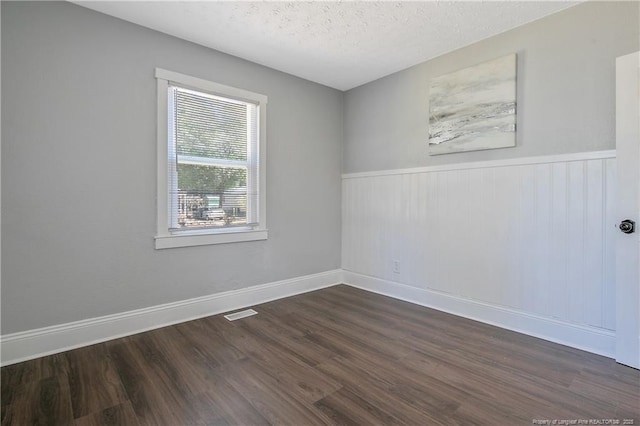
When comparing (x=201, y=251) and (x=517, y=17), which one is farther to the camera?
(x=201, y=251)

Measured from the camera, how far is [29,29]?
2096 mm

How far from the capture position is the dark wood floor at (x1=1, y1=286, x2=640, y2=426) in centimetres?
156

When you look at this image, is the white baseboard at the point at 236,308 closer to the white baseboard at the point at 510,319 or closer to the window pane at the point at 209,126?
the white baseboard at the point at 510,319

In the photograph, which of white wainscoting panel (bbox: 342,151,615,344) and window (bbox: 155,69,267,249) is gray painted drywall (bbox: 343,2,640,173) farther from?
window (bbox: 155,69,267,249)

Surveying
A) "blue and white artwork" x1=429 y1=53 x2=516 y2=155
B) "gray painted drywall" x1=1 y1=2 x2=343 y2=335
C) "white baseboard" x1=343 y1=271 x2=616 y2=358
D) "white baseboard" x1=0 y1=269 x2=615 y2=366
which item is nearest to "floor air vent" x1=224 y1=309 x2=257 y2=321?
"white baseboard" x1=0 y1=269 x2=615 y2=366

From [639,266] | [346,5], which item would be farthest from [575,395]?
[346,5]

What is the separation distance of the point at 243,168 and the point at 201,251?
946 mm

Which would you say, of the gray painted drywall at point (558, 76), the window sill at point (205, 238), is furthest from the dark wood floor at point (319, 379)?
the gray painted drywall at point (558, 76)

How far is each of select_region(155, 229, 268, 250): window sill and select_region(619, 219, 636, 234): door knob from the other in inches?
115

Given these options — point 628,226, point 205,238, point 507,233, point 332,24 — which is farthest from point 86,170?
point 628,226

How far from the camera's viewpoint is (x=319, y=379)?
1.87 m

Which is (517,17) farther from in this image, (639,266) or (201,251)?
(201,251)

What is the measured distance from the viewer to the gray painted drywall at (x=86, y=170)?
2.07 m

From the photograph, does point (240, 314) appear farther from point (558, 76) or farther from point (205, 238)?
point (558, 76)
